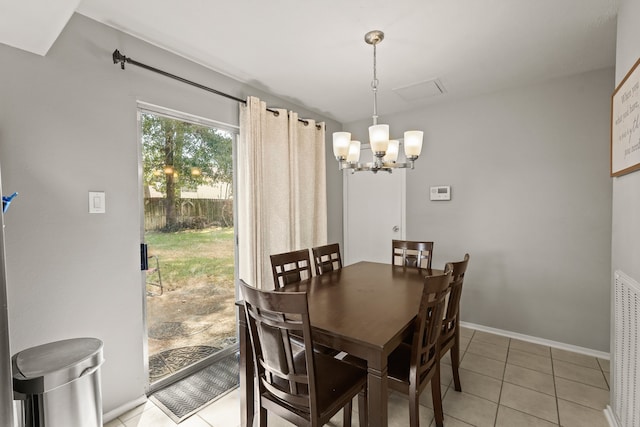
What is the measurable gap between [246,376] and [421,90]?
2.96 meters

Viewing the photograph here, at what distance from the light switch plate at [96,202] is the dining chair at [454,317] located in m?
2.17

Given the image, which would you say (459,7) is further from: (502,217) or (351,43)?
(502,217)

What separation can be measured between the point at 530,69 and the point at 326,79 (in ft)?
5.97

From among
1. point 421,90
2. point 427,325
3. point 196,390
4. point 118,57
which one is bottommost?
point 196,390

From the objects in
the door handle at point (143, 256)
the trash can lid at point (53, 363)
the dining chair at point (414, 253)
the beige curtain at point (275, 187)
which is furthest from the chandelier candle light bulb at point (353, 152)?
the trash can lid at point (53, 363)

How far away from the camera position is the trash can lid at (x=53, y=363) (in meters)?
1.24

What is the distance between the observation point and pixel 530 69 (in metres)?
2.54

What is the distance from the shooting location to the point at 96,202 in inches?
71.1

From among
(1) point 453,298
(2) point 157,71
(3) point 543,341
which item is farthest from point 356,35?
(3) point 543,341

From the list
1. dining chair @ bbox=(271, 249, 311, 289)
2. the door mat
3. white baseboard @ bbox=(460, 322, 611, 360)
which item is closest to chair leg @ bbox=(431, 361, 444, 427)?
dining chair @ bbox=(271, 249, 311, 289)

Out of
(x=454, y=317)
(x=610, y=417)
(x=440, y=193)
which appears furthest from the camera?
(x=440, y=193)

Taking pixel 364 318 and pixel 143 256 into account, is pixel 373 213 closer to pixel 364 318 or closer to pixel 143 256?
pixel 364 318

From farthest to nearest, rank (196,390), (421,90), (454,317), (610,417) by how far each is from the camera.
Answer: (421,90) < (196,390) < (454,317) < (610,417)

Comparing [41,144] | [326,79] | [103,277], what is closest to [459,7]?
[326,79]
